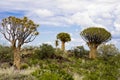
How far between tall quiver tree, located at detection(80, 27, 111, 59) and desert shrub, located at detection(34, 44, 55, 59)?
801 centimetres

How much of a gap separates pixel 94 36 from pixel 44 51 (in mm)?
9866

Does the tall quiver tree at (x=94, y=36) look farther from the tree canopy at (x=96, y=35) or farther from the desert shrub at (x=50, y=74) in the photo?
the desert shrub at (x=50, y=74)

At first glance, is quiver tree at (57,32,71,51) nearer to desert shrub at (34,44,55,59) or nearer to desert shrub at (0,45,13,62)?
desert shrub at (34,44,55,59)

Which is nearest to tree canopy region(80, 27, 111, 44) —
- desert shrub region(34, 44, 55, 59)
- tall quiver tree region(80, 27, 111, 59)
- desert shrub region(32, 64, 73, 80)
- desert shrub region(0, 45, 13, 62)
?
tall quiver tree region(80, 27, 111, 59)

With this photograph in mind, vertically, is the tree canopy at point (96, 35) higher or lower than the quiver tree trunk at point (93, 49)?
higher

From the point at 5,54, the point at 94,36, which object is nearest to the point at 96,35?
the point at 94,36

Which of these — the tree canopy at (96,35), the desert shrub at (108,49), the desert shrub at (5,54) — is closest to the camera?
the desert shrub at (5,54)

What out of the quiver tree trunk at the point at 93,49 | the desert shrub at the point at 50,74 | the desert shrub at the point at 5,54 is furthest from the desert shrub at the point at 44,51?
the desert shrub at the point at 50,74

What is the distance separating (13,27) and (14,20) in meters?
0.50

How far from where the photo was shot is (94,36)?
42719 mm

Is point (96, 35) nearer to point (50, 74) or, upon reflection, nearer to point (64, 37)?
point (64, 37)

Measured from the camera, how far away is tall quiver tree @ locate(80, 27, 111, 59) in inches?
1656

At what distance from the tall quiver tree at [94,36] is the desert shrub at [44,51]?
8015 millimetres

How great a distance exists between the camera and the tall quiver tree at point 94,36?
138 ft
